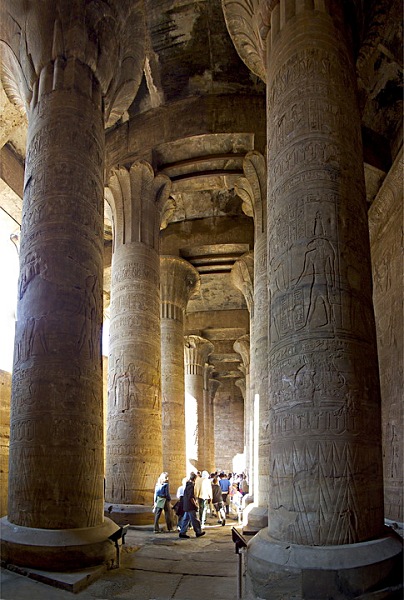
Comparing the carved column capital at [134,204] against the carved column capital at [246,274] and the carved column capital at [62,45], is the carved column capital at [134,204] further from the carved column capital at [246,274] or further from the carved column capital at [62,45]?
the carved column capital at [246,274]

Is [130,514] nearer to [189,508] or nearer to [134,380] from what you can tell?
[189,508]

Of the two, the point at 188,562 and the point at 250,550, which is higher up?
the point at 250,550

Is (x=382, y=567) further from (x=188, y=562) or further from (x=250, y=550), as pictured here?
(x=188, y=562)

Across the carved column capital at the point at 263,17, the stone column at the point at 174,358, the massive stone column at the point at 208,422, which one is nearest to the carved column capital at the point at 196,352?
the massive stone column at the point at 208,422

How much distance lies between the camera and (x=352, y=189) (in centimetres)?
544

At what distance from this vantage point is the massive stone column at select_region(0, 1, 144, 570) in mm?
5914

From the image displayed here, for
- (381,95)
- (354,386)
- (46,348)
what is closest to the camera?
(354,386)

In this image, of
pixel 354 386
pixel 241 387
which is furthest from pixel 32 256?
pixel 241 387

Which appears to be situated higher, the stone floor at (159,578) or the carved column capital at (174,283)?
the carved column capital at (174,283)

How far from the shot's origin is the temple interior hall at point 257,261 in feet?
15.3

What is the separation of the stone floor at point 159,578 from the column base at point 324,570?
0.74 meters

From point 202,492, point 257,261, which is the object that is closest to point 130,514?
point 202,492

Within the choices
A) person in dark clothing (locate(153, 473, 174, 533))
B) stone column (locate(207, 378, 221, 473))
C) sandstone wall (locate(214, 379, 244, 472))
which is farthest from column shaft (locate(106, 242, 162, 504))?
sandstone wall (locate(214, 379, 244, 472))

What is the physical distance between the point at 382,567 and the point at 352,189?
10.8ft
